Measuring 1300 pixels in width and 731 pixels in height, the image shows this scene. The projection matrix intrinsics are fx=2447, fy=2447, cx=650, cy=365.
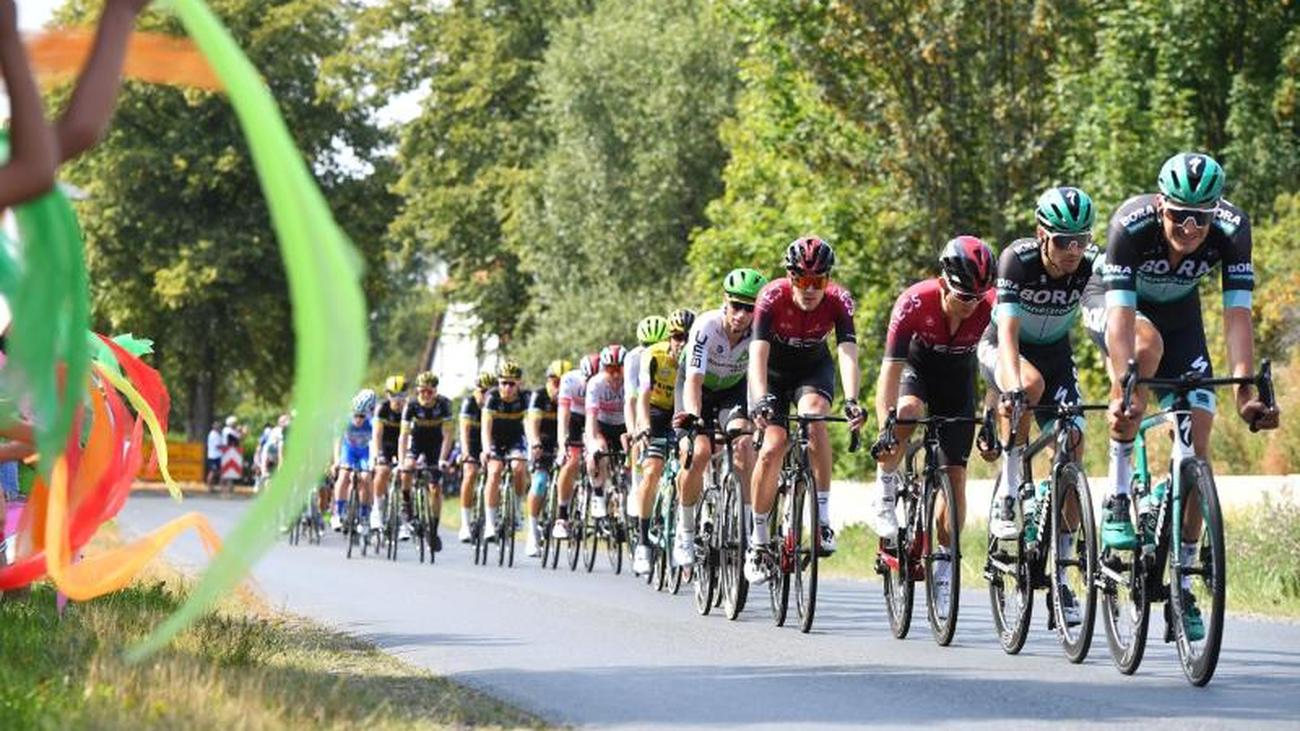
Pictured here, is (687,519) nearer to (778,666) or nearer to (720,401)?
(720,401)

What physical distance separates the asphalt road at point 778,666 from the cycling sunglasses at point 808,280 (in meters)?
1.85

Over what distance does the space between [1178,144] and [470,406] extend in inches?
546

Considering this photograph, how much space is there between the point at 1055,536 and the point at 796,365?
126 inches

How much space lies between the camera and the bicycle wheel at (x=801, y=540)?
41.7 feet

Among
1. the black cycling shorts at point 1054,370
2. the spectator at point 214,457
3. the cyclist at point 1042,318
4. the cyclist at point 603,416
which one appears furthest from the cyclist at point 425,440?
the spectator at point 214,457

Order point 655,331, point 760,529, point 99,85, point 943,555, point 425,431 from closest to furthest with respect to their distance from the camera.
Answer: point 99,85
point 943,555
point 760,529
point 655,331
point 425,431

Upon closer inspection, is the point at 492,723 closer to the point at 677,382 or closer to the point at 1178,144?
the point at 677,382

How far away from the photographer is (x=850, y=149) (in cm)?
3650

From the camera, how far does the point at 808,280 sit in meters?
13.1

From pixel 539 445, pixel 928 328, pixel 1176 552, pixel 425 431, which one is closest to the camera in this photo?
pixel 1176 552

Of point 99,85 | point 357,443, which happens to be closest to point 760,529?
point 99,85

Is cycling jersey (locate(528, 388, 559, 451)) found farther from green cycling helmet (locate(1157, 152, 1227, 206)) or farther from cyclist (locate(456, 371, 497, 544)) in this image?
green cycling helmet (locate(1157, 152, 1227, 206))

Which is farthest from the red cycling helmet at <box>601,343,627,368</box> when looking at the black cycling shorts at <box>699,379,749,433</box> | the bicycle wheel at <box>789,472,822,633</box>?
the bicycle wheel at <box>789,472,822,633</box>

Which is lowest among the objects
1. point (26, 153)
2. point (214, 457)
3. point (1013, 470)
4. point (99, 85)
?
point (1013, 470)
